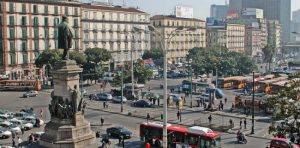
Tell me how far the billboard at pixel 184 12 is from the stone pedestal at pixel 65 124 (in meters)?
123

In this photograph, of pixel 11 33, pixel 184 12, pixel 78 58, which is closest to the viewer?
pixel 78 58

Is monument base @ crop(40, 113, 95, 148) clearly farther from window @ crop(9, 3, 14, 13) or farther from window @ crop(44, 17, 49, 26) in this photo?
window @ crop(44, 17, 49, 26)

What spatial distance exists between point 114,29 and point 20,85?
42044 mm

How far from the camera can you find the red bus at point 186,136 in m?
33.9

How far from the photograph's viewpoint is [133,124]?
47219 millimetres

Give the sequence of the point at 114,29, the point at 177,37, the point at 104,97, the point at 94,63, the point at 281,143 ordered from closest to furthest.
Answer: the point at 281,143, the point at 104,97, the point at 94,63, the point at 114,29, the point at 177,37

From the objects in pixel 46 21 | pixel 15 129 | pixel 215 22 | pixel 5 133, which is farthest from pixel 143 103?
pixel 215 22

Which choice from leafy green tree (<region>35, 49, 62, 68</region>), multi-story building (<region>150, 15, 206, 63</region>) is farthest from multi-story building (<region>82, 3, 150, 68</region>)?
leafy green tree (<region>35, 49, 62, 68</region>)

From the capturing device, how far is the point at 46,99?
2596 inches

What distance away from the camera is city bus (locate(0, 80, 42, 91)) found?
7556 cm

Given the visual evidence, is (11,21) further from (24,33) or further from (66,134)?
(66,134)

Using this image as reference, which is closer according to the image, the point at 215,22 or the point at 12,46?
the point at 12,46

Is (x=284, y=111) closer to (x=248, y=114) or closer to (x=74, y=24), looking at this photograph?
(x=248, y=114)

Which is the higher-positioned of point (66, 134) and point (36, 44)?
point (36, 44)
